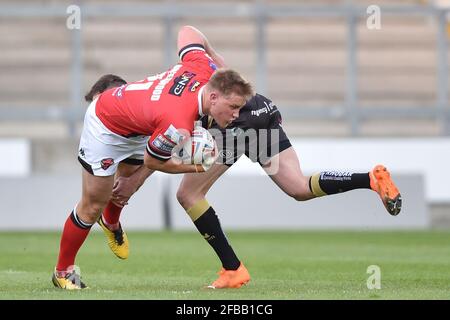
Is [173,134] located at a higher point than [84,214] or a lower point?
higher

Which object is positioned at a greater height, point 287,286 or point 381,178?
point 381,178

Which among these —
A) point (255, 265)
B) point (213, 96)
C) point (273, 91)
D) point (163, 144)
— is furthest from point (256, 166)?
point (163, 144)

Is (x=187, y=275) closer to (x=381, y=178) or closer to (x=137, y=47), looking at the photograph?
(x=381, y=178)

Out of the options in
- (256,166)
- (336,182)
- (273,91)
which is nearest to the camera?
(336,182)

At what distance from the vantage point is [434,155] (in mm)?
16875

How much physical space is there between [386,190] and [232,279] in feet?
4.43

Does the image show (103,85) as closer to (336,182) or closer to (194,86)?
(194,86)

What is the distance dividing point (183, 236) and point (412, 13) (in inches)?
242

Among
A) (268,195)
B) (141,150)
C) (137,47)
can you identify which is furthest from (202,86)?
(137,47)

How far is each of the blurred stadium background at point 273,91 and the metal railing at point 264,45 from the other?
0.02 metres

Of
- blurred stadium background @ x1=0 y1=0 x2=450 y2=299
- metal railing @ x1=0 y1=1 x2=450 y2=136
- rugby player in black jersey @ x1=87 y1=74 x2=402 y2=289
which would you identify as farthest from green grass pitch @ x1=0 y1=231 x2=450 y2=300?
metal railing @ x1=0 y1=1 x2=450 y2=136

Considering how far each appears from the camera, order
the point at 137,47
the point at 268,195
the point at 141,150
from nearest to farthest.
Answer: the point at 141,150 < the point at 268,195 < the point at 137,47

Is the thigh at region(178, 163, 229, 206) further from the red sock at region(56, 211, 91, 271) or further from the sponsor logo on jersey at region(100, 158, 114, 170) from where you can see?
the red sock at region(56, 211, 91, 271)

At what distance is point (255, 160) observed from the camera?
8.59 metres
